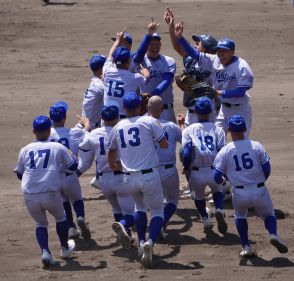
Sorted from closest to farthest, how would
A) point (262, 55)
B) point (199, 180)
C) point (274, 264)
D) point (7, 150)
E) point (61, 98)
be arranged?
point (274, 264) < point (199, 180) < point (7, 150) < point (61, 98) < point (262, 55)

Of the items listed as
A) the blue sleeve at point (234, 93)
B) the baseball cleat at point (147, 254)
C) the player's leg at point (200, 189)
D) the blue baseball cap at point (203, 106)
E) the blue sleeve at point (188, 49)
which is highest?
the blue sleeve at point (188, 49)

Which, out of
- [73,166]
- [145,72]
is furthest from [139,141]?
[145,72]

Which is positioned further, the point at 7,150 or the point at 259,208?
the point at 7,150

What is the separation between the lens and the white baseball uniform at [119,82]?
1319 cm

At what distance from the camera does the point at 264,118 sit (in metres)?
19.2

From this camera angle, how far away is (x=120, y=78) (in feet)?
43.3

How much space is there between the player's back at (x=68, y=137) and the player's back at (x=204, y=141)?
1222mm

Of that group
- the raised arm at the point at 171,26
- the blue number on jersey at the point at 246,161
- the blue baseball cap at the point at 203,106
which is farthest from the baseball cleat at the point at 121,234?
the raised arm at the point at 171,26

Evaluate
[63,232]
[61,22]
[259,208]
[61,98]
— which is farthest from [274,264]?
[61,22]

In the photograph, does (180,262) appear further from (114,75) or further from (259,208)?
(114,75)

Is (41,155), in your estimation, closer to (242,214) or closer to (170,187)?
(170,187)

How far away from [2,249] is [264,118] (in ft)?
26.0

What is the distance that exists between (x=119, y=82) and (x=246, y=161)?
248 centimetres

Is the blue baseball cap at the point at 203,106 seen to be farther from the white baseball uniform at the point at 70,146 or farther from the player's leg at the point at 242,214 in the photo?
the white baseball uniform at the point at 70,146
